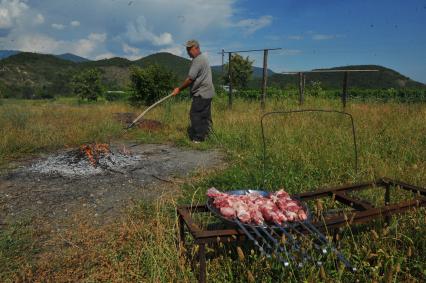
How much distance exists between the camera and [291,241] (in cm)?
192

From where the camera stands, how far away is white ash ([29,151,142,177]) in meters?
5.01

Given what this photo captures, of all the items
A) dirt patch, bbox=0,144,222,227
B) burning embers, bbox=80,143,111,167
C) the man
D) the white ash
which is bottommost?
dirt patch, bbox=0,144,222,227

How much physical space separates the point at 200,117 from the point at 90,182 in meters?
3.12

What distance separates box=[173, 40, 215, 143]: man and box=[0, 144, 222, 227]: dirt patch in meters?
0.97

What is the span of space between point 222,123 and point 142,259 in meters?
5.94

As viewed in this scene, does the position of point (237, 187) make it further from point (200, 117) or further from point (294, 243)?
point (200, 117)

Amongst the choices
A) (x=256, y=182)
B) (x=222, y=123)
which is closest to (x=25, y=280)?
(x=256, y=182)

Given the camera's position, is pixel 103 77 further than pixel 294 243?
Yes

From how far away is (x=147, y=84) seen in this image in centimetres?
1962

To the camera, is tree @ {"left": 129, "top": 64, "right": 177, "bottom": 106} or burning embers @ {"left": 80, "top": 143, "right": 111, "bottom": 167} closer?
burning embers @ {"left": 80, "top": 143, "right": 111, "bottom": 167}

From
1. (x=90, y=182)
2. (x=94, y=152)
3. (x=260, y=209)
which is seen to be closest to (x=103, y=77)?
(x=94, y=152)

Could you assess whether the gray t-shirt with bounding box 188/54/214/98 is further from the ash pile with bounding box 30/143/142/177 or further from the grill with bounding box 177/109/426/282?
the grill with bounding box 177/109/426/282

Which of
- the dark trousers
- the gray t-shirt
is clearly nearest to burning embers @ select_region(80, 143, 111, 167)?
the dark trousers

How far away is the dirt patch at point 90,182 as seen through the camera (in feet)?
12.2
